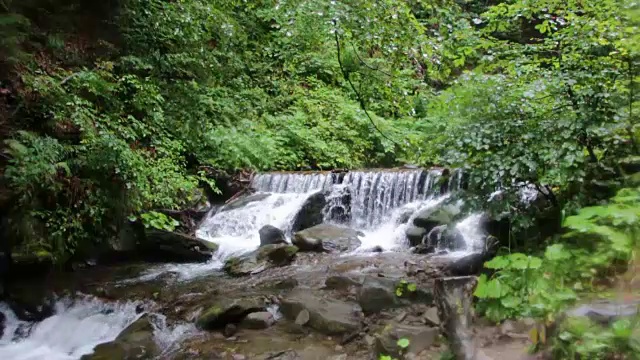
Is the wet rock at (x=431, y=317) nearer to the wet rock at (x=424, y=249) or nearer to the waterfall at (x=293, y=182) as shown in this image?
the wet rock at (x=424, y=249)

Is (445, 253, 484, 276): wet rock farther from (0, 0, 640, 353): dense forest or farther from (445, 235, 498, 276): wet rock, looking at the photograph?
(0, 0, 640, 353): dense forest

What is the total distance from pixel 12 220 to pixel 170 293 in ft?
7.41

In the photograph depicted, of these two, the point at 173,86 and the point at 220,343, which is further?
the point at 173,86

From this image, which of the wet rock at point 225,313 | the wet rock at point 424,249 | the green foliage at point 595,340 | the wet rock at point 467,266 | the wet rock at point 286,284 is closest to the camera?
the green foliage at point 595,340

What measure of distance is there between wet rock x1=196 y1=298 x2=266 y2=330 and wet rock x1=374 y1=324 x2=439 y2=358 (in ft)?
5.87

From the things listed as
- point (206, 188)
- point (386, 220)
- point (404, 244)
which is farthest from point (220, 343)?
point (206, 188)

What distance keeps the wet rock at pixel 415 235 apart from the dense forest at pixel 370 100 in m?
2.16

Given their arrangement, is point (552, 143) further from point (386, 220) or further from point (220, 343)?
point (386, 220)

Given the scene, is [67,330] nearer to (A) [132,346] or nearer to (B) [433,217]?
(A) [132,346]

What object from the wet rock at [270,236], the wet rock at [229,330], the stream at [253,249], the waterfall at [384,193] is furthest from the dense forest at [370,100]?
the waterfall at [384,193]

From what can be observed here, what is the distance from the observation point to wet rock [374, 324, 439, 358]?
372 cm

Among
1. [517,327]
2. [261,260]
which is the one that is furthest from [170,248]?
[517,327]

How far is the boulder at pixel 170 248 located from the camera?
824 centimetres

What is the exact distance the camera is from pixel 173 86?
741 centimetres
